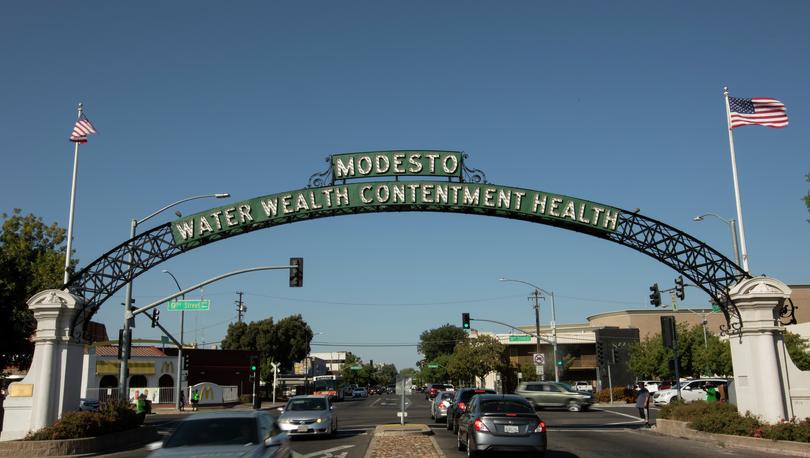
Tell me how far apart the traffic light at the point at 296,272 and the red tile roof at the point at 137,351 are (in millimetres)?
37826

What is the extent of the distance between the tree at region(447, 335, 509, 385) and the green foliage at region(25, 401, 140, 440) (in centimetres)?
5612

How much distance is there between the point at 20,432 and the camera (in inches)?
784

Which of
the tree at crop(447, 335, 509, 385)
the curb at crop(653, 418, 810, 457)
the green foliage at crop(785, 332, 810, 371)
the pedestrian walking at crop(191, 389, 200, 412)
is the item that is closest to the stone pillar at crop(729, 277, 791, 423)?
the curb at crop(653, 418, 810, 457)

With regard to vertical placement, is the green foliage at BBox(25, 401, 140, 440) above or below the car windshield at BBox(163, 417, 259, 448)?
below

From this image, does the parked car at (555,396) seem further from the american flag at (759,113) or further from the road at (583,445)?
the american flag at (759,113)

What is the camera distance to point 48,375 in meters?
20.4

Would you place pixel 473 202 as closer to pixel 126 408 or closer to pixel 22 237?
pixel 126 408

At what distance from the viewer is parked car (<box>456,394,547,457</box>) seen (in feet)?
47.7

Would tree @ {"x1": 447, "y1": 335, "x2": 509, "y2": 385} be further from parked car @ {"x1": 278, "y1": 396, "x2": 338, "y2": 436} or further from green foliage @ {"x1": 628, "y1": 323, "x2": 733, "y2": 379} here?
parked car @ {"x1": 278, "y1": 396, "x2": 338, "y2": 436}

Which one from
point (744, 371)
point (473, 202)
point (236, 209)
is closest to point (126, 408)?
point (236, 209)

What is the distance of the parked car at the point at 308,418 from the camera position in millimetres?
21672

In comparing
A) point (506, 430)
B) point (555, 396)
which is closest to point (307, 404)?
point (506, 430)

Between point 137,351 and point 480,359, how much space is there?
1443 inches

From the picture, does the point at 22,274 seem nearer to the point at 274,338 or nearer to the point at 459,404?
the point at 459,404
